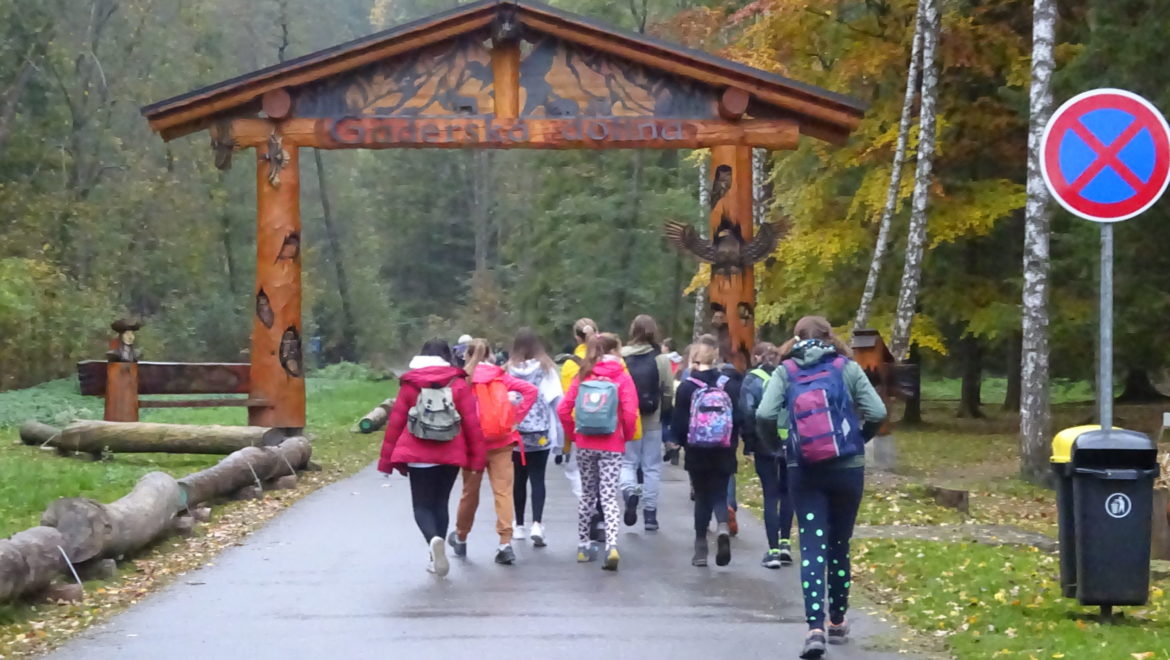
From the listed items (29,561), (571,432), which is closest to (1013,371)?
(571,432)

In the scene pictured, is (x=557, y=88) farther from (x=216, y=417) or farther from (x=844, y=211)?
(x=216, y=417)

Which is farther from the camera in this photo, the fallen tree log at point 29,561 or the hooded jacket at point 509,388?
the hooded jacket at point 509,388

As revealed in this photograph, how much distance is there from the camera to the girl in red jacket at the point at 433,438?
11.3m

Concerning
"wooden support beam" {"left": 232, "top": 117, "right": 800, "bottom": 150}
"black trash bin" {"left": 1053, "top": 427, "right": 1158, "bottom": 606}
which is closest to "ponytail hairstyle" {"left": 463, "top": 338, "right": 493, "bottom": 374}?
"black trash bin" {"left": 1053, "top": 427, "right": 1158, "bottom": 606}

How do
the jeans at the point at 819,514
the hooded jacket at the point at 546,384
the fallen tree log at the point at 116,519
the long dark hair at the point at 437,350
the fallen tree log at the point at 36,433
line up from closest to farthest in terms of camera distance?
the jeans at the point at 819,514, the fallen tree log at the point at 116,519, the long dark hair at the point at 437,350, the hooded jacket at the point at 546,384, the fallen tree log at the point at 36,433

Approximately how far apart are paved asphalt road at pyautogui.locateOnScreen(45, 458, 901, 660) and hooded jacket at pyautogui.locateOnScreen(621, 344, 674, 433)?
3.30ft

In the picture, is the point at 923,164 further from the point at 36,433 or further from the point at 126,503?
the point at 126,503

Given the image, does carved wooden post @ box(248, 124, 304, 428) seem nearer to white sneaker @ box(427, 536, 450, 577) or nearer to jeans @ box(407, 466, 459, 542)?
jeans @ box(407, 466, 459, 542)

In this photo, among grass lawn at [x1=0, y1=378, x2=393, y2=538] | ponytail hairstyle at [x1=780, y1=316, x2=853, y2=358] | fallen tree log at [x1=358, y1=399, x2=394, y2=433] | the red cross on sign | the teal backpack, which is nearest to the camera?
the red cross on sign

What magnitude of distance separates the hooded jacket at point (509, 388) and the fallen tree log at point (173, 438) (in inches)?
267

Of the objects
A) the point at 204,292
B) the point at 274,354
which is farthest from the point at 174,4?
the point at 274,354

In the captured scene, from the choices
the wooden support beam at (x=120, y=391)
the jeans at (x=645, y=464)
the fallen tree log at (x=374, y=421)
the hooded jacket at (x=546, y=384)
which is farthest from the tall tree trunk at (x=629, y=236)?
the hooded jacket at (x=546, y=384)

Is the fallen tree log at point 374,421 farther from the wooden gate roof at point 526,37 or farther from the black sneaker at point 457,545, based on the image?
the black sneaker at point 457,545

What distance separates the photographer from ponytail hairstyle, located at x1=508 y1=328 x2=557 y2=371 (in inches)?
520
